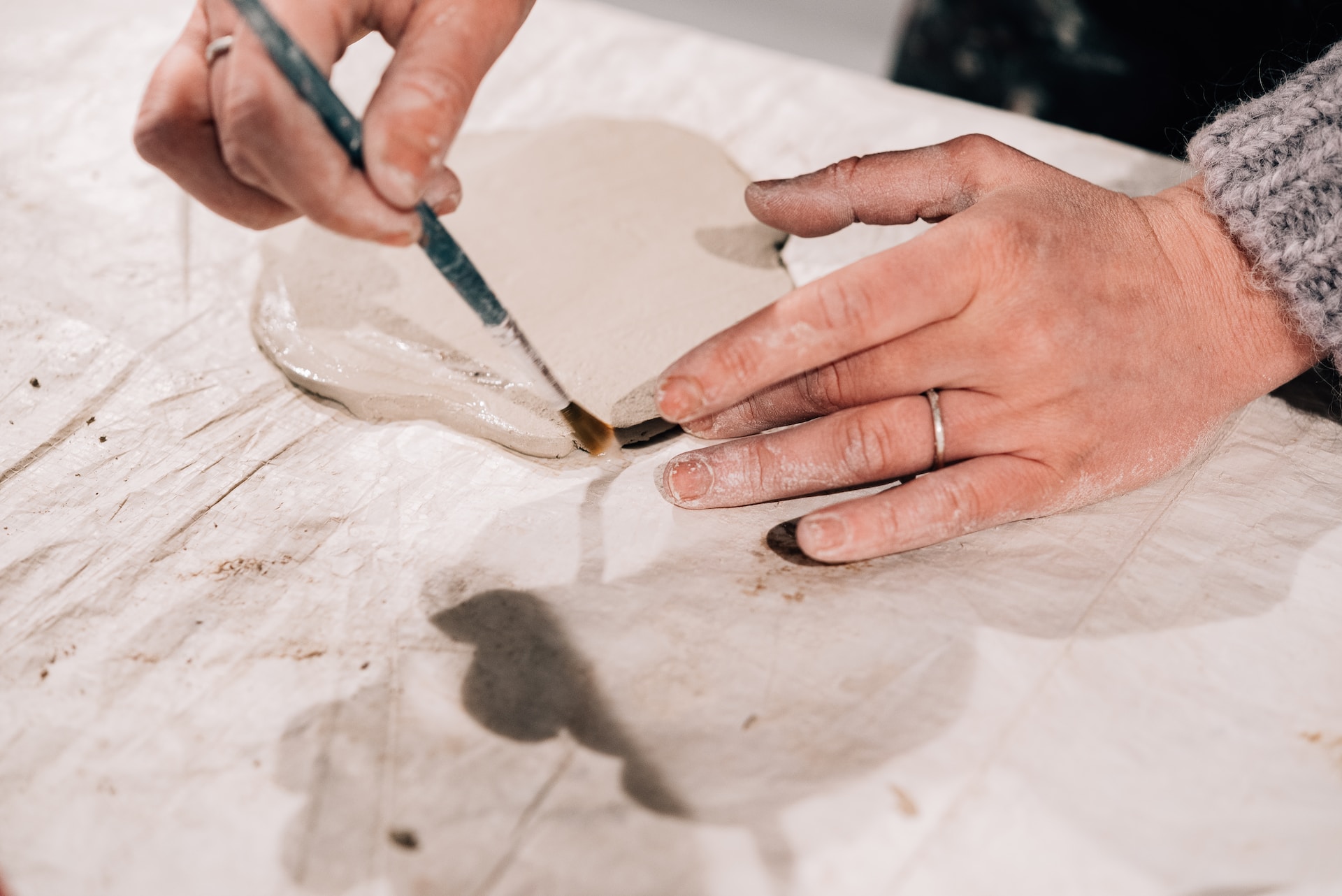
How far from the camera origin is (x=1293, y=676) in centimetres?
77

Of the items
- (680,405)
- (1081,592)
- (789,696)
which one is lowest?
(1081,592)

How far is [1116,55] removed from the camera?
1.62m

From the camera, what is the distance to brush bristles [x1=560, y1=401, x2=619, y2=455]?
94cm

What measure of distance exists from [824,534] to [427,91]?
574mm

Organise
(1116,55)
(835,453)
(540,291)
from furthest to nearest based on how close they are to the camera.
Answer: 1. (1116,55)
2. (540,291)
3. (835,453)

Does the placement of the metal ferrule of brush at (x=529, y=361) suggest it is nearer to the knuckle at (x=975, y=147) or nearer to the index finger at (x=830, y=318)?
the index finger at (x=830, y=318)

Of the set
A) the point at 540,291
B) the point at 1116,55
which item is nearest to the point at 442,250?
the point at 540,291

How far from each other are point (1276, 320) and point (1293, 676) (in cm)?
41

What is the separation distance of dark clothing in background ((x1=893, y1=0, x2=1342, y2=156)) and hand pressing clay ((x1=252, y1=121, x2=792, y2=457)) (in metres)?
0.84

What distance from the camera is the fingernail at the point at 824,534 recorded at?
81 centimetres

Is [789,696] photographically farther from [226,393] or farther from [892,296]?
[226,393]

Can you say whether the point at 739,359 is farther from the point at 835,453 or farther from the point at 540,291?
the point at 540,291

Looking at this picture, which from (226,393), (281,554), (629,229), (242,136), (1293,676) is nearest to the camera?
(242,136)

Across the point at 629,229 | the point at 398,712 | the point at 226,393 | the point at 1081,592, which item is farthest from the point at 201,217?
the point at 1081,592
